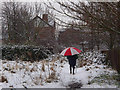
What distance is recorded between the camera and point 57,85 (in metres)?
4.86

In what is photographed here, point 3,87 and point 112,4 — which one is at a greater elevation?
point 112,4

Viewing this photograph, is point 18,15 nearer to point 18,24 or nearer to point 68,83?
point 18,24

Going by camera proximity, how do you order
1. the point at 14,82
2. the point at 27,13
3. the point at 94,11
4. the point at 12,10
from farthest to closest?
1. the point at 12,10
2. the point at 27,13
3. the point at 14,82
4. the point at 94,11

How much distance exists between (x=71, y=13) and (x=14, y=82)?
123 inches

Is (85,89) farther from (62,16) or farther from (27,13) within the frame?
(27,13)

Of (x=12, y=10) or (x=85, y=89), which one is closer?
(x=85, y=89)

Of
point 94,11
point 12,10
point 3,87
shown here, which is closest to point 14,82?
point 3,87

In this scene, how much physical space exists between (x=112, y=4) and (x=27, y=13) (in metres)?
17.7

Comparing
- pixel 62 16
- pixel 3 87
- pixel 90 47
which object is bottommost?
pixel 3 87

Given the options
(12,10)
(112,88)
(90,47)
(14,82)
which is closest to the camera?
(112,88)

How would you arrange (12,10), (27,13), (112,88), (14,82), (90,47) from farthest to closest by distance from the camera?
(12,10) → (27,13) → (90,47) → (14,82) → (112,88)

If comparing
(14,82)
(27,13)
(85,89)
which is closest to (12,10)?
(27,13)

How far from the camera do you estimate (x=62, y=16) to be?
502cm

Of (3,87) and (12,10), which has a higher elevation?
(12,10)
